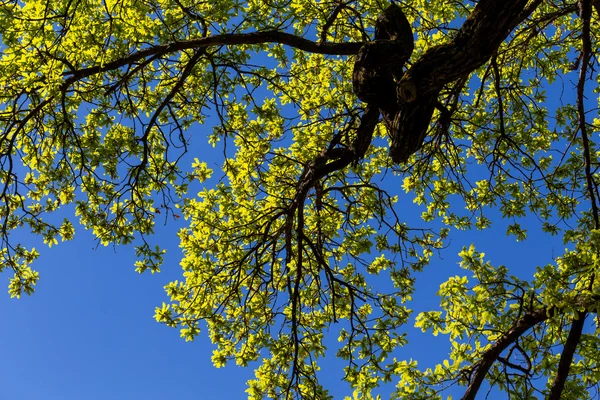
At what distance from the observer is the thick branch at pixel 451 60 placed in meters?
4.14

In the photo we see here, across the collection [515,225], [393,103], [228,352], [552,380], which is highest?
[515,225]

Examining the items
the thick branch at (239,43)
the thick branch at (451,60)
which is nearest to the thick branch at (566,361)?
the thick branch at (451,60)

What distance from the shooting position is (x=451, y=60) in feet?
14.2

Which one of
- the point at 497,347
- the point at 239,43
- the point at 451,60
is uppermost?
the point at 239,43

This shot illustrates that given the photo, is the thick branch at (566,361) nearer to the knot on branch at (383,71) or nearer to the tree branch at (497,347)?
the tree branch at (497,347)

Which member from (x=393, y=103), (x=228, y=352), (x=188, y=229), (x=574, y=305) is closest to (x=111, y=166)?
(x=188, y=229)

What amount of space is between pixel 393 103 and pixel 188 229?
4.05m

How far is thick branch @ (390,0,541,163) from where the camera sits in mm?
4141

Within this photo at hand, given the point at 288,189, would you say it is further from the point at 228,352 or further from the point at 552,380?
the point at 552,380

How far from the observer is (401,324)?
6770 mm

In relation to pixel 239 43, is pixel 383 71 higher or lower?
lower

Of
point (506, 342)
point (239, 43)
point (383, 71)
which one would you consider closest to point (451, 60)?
point (383, 71)

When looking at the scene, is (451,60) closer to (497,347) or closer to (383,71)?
(383,71)

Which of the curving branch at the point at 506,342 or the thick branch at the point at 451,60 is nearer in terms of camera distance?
the thick branch at the point at 451,60
